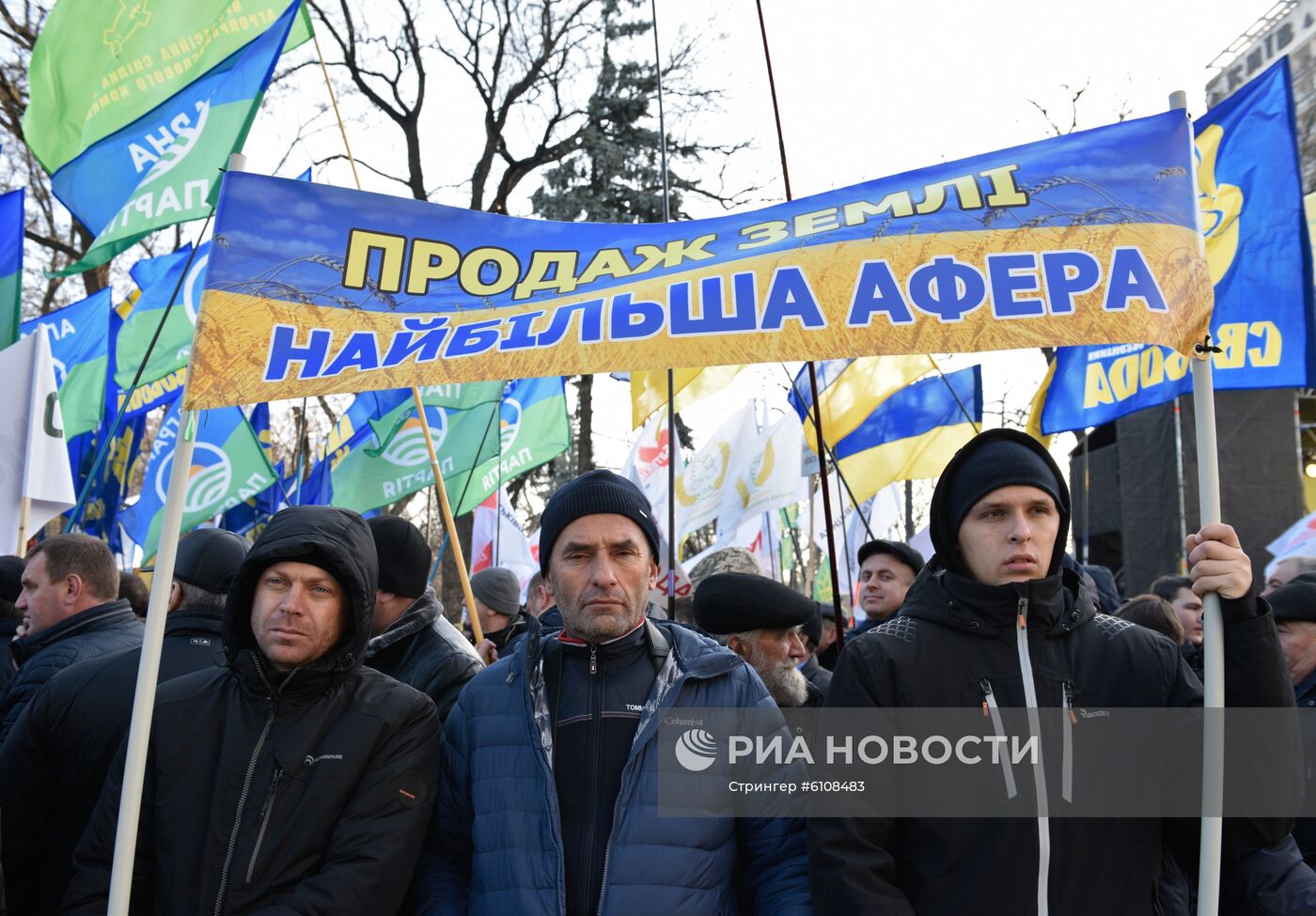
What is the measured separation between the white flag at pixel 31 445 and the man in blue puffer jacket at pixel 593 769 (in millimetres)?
4161

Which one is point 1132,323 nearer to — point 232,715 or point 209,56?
point 232,715

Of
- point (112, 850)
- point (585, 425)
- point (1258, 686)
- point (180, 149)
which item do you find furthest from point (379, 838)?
point (585, 425)

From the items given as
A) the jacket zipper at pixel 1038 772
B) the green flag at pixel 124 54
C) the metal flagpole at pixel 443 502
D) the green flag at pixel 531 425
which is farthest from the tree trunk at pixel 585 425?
the jacket zipper at pixel 1038 772

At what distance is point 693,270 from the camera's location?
294 cm

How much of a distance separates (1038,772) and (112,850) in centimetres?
215

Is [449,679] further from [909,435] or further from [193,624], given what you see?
[909,435]

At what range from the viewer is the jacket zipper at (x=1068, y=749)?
2.39 meters

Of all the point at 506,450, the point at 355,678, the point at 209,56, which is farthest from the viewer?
the point at 506,450

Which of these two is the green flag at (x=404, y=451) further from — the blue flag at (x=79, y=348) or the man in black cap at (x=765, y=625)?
the man in black cap at (x=765, y=625)

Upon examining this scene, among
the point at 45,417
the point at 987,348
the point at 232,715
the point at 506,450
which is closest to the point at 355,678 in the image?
the point at 232,715

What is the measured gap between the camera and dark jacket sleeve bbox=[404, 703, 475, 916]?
2.72 meters

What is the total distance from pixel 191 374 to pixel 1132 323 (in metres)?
2.29

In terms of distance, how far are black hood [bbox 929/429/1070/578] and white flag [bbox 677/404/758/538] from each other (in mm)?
7855

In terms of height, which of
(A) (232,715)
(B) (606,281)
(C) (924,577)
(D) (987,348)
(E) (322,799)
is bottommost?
(E) (322,799)
